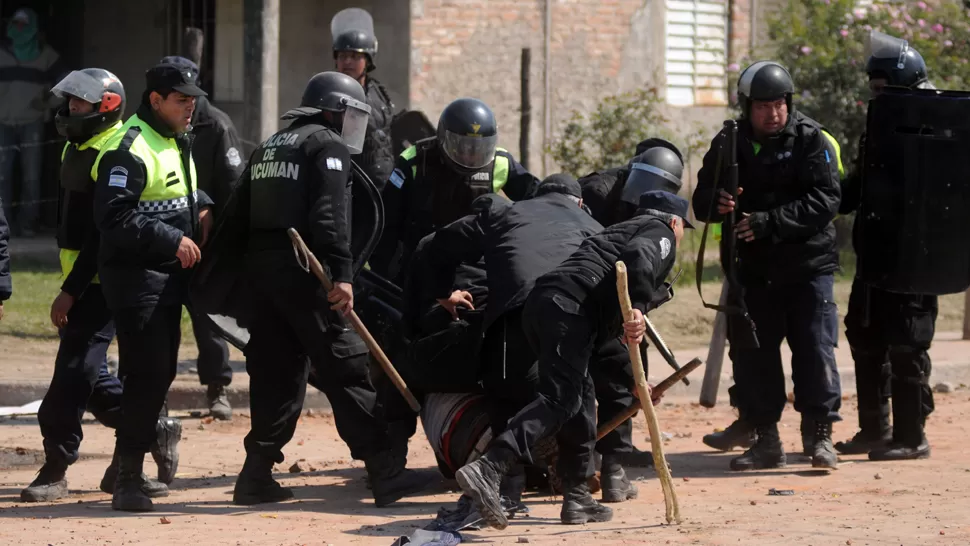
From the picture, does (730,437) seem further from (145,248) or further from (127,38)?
(127,38)

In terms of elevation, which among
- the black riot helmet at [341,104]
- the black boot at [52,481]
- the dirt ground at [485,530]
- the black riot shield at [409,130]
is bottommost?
the dirt ground at [485,530]

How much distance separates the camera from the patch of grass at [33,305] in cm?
1179

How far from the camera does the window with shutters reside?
63.4ft

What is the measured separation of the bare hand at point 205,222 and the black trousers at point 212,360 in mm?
2130

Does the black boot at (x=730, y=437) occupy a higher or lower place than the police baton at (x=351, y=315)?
lower

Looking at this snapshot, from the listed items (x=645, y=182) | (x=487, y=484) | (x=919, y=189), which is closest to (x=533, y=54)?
(x=919, y=189)

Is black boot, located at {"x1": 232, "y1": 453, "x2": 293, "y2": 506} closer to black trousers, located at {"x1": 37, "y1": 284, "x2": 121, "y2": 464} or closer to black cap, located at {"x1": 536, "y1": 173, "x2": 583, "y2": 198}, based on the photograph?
black trousers, located at {"x1": 37, "y1": 284, "x2": 121, "y2": 464}

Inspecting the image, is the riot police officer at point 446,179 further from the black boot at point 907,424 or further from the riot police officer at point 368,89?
the black boot at point 907,424

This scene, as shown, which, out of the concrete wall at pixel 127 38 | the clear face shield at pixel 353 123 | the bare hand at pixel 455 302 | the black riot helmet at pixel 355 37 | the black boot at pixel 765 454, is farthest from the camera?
the concrete wall at pixel 127 38

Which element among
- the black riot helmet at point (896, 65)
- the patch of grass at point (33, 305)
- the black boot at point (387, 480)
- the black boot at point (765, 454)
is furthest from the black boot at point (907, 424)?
the patch of grass at point (33, 305)

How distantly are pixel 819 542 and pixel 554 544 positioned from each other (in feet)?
3.49

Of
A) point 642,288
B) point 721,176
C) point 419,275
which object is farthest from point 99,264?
point 721,176

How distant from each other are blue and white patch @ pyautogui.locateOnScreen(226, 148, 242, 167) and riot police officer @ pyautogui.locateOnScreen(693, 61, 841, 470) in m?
2.57

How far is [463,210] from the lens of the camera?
26.5 feet
